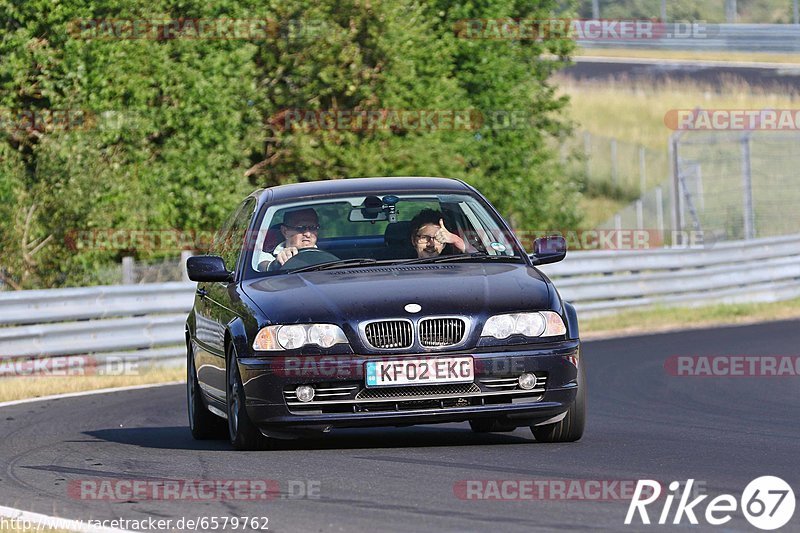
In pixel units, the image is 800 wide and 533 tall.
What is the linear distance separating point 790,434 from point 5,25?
60.8 ft

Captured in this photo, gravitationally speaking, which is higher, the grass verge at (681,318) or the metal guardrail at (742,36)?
the metal guardrail at (742,36)

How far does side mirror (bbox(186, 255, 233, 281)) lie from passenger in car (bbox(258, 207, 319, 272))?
22cm

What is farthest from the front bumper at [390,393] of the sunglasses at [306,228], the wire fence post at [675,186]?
the wire fence post at [675,186]

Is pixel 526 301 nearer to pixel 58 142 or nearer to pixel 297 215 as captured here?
pixel 297 215

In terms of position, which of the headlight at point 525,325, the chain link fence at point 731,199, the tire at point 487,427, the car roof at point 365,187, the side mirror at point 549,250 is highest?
the car roof at point 365,187

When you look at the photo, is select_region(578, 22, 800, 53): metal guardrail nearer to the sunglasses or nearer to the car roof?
the car roof

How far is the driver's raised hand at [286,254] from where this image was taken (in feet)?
32.1

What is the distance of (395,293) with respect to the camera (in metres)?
8.84

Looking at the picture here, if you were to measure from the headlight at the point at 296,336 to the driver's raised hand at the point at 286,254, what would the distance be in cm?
99

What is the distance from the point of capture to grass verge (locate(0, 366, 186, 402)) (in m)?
15.3

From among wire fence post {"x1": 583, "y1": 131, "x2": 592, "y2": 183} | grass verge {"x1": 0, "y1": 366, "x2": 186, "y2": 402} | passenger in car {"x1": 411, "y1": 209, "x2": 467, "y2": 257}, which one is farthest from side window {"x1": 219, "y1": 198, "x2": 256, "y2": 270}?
wire fence post {"x1": 583, "y1": 131, "x2": 592, "y2": 183}

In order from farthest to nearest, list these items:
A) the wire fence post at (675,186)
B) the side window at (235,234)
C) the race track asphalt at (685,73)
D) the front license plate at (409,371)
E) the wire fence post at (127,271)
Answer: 1. the race track asphalt at (685,73)
2. the wire fence post at (675,186)
3. the wire fence post at (127,271)
4. the side window at (235,234)
5. the front license plate at (409,371)

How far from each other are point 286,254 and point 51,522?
3171mm

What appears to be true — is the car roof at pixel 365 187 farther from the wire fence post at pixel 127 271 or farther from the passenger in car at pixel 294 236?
the wire fence post at pixel 127 271
